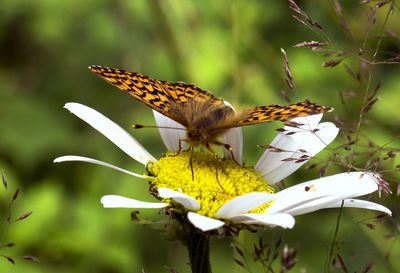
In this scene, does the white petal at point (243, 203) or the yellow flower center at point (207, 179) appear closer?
the white petal at point (243, 203)

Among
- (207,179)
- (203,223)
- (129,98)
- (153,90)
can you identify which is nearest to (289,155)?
(207,179)

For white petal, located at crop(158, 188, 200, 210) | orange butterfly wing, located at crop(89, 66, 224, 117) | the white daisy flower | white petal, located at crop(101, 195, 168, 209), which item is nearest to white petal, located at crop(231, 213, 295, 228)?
the white daisy flower

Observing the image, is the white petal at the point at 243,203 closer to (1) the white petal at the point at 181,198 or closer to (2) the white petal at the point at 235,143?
(1) the white petal at the point at 181,198

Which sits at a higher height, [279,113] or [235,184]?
[279,113]

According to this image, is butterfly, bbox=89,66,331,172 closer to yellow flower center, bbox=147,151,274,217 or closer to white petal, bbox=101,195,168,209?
yellow flower center, bbox=147,151,274,217

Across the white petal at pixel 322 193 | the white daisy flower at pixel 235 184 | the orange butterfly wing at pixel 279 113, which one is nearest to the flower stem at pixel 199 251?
the white daisy flower at pixel 235 184

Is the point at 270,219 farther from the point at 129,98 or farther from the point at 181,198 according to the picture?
the point at 129,98

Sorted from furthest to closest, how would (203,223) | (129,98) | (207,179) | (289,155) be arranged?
(129,98)
(289,155)
(207,179)
(203,223)
